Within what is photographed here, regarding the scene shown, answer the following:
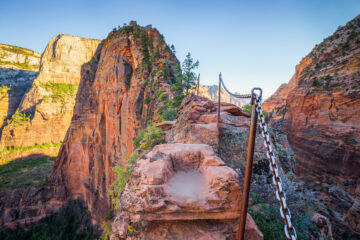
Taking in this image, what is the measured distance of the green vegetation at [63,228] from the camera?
63.2 feet

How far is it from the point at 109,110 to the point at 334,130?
875 inches

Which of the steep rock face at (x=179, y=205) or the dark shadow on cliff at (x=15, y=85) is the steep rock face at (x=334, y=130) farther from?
the dark shadow on cliff at (x=15, y=85)

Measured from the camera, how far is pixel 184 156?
12.0 feet

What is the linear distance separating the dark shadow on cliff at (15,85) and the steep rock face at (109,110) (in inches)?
1683

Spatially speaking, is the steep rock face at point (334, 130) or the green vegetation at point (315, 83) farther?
the green vegetation at point (315, 83)

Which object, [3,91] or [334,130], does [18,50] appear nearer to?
[3,91]

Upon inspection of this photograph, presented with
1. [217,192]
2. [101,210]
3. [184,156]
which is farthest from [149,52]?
[101,210]

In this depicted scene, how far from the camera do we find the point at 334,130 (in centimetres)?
1077

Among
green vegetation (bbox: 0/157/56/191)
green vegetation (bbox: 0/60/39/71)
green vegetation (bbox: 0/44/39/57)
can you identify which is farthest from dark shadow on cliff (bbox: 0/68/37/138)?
green vegetation (bbox: 0/157/56/191)

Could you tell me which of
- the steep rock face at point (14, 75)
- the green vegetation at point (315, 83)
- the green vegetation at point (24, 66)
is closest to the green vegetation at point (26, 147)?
the steep rock face at point (14, 75)

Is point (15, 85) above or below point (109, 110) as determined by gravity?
above

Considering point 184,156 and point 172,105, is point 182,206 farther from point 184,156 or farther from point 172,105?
point 172,105

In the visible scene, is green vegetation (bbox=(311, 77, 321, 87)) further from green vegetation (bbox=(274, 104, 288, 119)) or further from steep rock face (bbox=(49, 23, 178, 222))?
steep rock face (bbox=(49, 23, 178, 222))

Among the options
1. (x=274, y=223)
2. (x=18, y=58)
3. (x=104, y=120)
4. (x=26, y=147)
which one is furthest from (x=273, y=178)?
(x=18, y=58)
